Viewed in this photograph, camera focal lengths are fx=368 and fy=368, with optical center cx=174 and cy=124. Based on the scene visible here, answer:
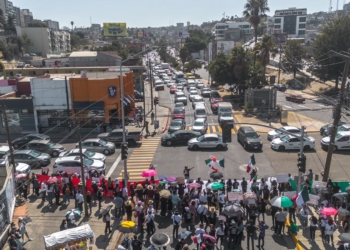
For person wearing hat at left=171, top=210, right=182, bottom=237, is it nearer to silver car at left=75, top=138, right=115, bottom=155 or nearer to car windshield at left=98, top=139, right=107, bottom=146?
silver car at left=75, top=138, right=115, bottom=155

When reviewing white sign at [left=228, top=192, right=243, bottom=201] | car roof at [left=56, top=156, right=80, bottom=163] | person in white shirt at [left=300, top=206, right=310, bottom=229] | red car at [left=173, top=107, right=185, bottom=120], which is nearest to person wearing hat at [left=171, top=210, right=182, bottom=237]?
white sign at [left=228, top=192, right=243, bottom=201]

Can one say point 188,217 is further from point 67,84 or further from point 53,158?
point 67,84

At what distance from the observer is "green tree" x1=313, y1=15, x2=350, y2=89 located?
56188 millimetres

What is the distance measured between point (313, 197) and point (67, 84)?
2915 centimetres

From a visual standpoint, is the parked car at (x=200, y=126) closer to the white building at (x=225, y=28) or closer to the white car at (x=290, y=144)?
the white car at (x=290, y=144)

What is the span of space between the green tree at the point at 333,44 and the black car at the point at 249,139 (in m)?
29.7

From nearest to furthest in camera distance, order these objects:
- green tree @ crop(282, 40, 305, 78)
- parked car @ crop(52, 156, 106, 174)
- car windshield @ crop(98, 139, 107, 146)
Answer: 1. parked car @ crop(52, 156, 106, 174)
2. car windshield @ crop(98, 139, 107, 146)
3. green tree @ crop(282, 40, 305, 78)

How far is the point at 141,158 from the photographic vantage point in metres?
30.6

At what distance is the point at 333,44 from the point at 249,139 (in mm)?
34192

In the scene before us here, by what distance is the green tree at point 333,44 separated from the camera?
5619 cm

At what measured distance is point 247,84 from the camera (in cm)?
5238

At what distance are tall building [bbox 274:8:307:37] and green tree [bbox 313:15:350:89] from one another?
128 m

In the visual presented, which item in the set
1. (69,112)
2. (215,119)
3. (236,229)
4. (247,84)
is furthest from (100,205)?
(247,84)

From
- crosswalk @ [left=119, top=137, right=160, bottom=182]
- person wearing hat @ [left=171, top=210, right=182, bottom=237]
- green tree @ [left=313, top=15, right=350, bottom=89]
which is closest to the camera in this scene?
person wearing hat @ [left=171, top=210, right=182, bottom=237]
